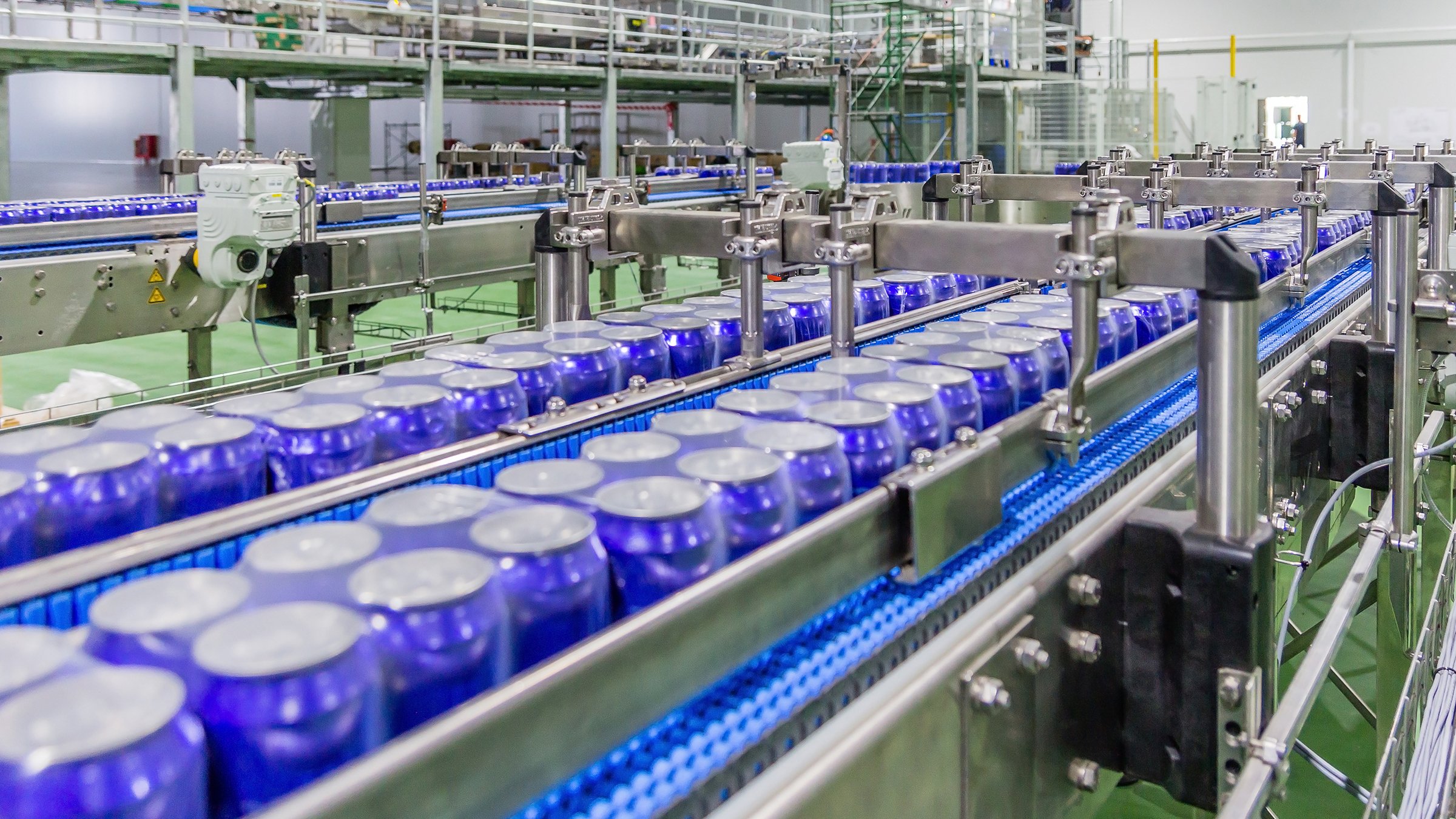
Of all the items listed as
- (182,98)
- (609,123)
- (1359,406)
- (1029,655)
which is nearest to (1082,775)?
(1029,655)

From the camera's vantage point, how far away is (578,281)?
1699mm

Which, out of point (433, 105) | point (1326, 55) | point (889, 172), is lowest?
point (889, 172)

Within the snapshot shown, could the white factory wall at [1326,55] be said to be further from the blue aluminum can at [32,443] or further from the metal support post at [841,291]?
the blue aluminum can at [32,443]

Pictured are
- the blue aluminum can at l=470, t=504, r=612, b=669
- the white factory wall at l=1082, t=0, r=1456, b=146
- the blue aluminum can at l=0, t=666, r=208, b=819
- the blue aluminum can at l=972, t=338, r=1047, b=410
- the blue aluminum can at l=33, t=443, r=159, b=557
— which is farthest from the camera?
the white factory wall at l=1082, t=0, r=1456, b=146

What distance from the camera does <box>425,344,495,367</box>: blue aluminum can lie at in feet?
4.37

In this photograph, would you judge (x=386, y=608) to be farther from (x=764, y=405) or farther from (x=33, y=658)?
(x=764, y=405)

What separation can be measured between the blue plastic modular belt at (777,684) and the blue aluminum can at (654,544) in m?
0.09

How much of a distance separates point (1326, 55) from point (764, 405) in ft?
39.3

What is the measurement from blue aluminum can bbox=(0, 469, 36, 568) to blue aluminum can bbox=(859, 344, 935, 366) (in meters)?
0.90

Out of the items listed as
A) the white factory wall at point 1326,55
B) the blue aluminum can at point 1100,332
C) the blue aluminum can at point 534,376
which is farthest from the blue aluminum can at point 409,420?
the white factory wall at point 1326,55

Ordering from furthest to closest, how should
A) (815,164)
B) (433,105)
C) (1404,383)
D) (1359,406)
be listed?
(433,105), (815,164), (1359,406), (1404,383)

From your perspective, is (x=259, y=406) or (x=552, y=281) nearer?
(x=259, y=406)

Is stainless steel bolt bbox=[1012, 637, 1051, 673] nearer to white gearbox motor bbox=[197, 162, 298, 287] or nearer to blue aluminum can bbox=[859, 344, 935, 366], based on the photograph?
blue aluminum can bbox=[859, 344, 935, 366]

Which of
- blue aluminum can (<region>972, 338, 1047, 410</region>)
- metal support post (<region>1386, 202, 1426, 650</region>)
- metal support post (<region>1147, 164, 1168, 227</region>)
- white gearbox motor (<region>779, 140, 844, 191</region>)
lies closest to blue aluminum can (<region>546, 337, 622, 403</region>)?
blue aluminum can (<region>972, 338, 1047, 410</region>)
